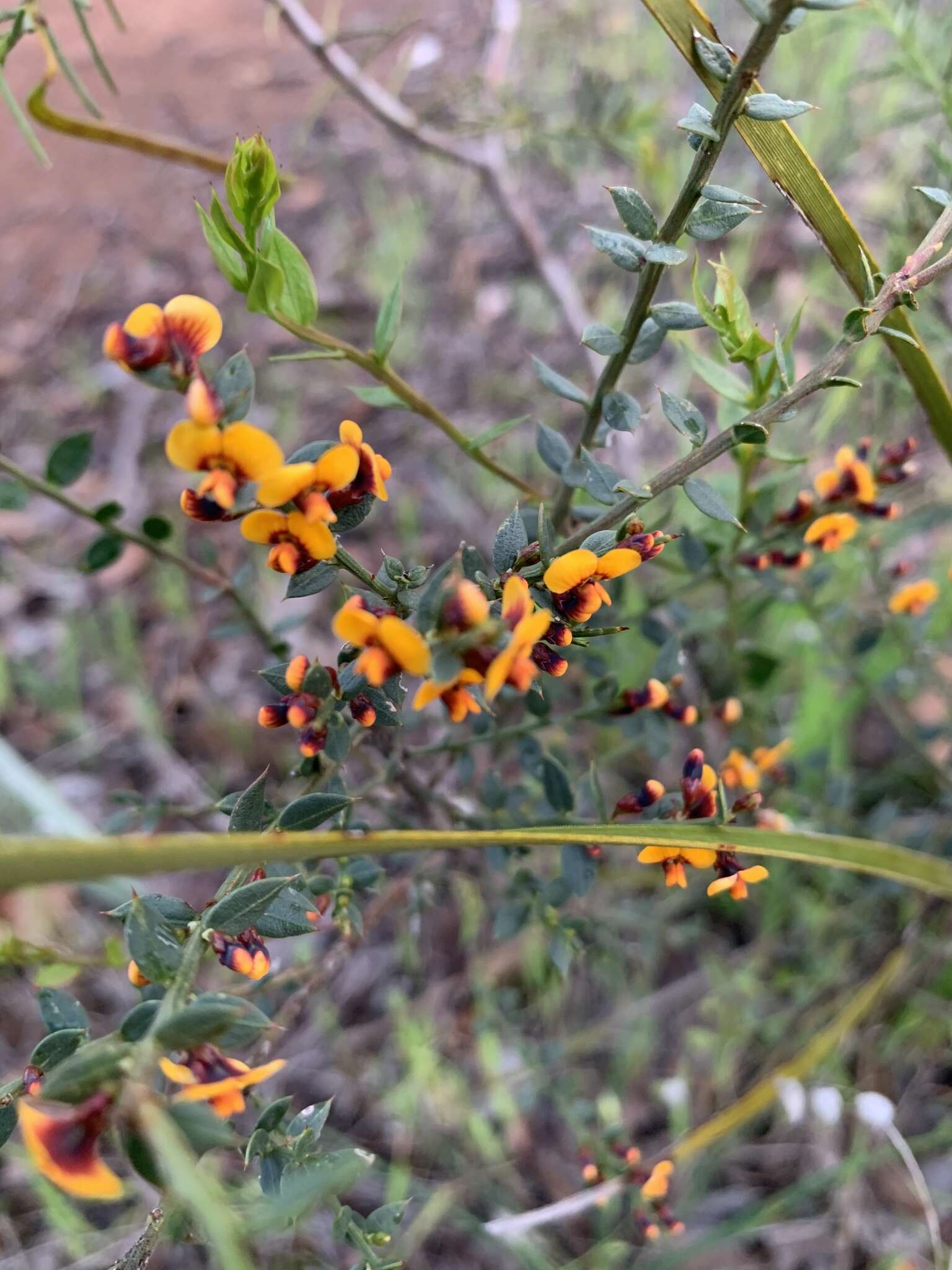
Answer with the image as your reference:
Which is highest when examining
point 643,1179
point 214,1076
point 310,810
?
point 310,810

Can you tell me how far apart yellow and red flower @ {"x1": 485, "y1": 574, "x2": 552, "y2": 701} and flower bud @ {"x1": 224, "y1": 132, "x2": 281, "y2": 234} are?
0.34 m

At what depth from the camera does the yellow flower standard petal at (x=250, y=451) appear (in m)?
0.57

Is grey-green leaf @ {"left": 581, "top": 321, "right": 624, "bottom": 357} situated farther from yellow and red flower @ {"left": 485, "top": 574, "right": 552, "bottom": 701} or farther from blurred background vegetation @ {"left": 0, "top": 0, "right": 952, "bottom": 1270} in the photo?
yellow and red flower @ {"left": 485, "top": 574, "right": 552, "bottom": 701}

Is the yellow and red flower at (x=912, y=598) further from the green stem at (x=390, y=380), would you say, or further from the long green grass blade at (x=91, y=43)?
the long green grass blade at (x=91, y=43)

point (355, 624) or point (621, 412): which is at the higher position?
point (621, 412)

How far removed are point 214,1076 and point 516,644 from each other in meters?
0.32

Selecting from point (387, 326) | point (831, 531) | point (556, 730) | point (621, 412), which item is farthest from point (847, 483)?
point (556, 730)

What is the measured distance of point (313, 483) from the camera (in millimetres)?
618

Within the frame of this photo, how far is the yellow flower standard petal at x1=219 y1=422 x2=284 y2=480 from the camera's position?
569 millimetres

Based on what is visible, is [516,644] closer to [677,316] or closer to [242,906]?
[242,906]

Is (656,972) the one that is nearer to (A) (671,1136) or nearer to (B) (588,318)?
(A) (671,1136)

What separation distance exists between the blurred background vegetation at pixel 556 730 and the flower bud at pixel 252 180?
22 centimetres

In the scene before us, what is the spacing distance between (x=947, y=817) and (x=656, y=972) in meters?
0.61

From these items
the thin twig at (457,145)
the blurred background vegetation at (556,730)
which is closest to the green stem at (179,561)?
the blurred background vegetation at (556,730)
